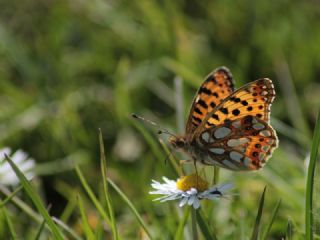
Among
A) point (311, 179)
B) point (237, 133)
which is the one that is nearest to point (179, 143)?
point (237, 133)

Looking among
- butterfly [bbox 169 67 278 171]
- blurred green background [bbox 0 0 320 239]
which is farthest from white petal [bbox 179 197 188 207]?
blurred green background [bbox 0 0 320 239]

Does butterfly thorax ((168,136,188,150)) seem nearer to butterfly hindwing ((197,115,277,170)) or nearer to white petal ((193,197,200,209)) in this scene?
butterfly hindwing ((197,115,277,170))

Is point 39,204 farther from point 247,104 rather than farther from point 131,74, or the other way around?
point 131,74

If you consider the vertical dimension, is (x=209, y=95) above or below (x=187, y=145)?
above

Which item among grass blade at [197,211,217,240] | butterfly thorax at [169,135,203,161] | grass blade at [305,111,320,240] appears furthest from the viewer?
butterfly thorax at [169,135,203,161]

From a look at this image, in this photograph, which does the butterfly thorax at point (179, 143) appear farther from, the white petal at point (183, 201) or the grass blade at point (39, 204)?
the grass blade at point (39, 204)

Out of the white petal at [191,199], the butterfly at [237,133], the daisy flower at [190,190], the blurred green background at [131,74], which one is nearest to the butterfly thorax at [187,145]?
the butterfly at [237,133]

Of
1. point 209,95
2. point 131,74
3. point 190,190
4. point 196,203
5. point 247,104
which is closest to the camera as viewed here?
point 196,203
